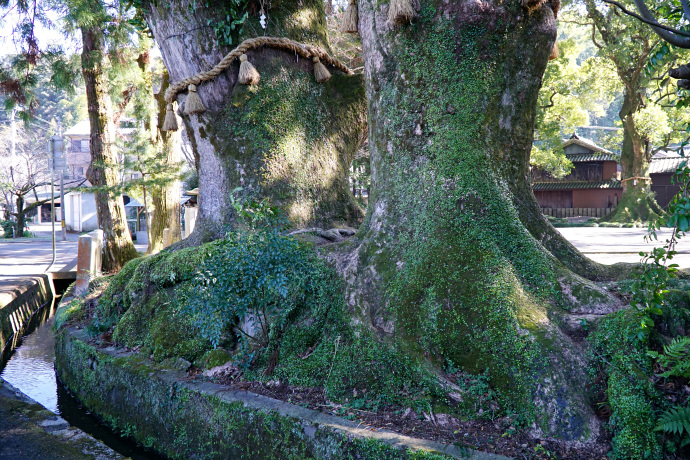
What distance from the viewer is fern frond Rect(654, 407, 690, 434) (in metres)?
2.49

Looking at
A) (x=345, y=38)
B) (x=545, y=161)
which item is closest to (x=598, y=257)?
(x=345, y=38)

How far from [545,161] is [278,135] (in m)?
24.1

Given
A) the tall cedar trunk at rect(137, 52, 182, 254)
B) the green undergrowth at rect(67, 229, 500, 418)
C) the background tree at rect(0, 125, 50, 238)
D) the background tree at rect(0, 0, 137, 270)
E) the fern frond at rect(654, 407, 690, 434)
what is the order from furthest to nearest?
the background tree at rect(0, 125, 50, 238)
the tall cedar trunk at rect(137, 52, 182, 254)
the background tree at rect(0, 0, 137, 270)
the green undergrowth at rect(67, 229, 500, 418)
the fern frond at rect(654, 407, 690, 434)

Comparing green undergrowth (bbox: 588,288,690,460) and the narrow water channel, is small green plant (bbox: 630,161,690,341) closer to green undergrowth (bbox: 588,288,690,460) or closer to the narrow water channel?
green undergrowth (bbox: 588,288,690,460)

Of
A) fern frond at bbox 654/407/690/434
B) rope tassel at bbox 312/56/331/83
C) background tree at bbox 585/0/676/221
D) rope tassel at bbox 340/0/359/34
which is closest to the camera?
fern frond at bbox 654/407/690/434

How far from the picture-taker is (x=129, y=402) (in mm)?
4191

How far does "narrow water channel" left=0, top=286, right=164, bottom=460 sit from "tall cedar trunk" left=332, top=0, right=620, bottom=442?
2347mm

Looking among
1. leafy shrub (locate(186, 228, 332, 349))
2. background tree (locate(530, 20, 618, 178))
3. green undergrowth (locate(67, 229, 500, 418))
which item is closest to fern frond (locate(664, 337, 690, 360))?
green undergrowth (locate(67, 229, 500, 418))

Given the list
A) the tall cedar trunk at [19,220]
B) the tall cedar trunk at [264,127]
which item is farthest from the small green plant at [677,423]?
the tall cedar trunk at [19,220]

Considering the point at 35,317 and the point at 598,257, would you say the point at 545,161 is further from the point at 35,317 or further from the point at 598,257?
the point at 35,317

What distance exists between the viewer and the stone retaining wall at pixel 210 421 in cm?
276

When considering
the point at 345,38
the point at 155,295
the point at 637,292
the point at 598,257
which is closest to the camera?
the point at 637,292

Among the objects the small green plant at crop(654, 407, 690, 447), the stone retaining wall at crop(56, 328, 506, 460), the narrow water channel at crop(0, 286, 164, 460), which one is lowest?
the narrow water channel at crop(0, 286, 164, 460)

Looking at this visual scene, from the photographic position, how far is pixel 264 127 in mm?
5320
